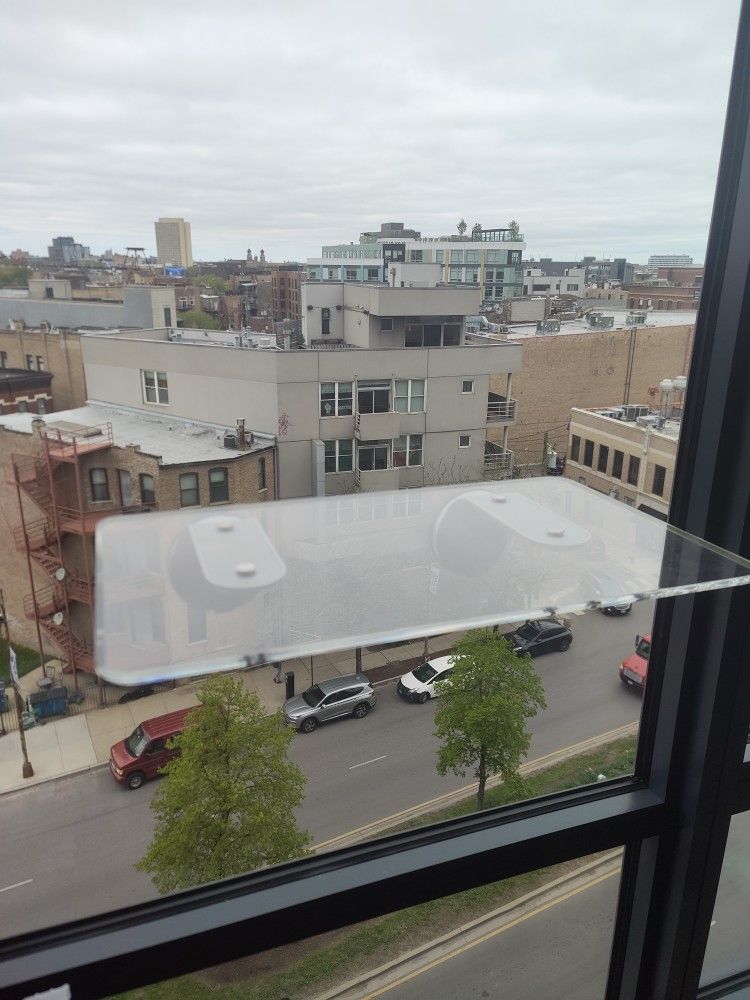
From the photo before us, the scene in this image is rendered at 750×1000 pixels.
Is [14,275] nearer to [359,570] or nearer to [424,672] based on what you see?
[359,570]

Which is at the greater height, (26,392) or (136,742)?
(26,392)

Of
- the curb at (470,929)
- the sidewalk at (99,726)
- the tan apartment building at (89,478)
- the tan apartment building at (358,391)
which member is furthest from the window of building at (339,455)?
the curb at (470,929)

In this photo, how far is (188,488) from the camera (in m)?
1.51

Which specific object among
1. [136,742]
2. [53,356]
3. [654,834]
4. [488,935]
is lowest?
[488,935]

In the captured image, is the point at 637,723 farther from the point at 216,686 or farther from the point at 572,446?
the point at 216,686

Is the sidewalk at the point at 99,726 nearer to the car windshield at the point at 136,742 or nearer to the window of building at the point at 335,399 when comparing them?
the car windshield at the point at 136,742

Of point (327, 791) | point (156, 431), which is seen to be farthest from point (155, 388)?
point (327, 791)

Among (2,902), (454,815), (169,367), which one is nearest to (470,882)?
(454,815)

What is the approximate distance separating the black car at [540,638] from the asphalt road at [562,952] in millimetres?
595

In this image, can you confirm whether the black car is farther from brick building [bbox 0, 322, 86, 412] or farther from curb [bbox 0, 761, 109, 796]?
brick building [bbox 0, 322, 86, 412]

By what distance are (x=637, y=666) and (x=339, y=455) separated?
884 mm

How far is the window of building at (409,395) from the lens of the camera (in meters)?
1.52

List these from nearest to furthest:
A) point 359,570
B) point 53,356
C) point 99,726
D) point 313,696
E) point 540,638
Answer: point 359,570 < point 99,726 < point 313,696 < point 540,638 < point 53,356

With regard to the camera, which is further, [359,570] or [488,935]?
[488,935]
